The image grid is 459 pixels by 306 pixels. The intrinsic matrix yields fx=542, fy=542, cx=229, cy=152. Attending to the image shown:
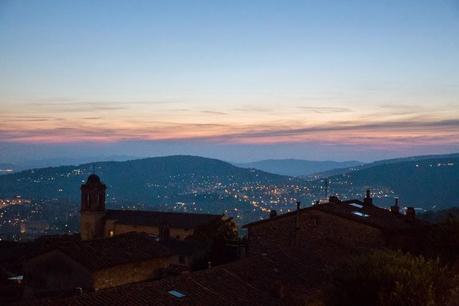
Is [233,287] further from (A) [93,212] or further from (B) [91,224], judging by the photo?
(B) [91,224]

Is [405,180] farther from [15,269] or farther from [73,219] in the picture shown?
[15,269]

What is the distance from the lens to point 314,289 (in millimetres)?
25531

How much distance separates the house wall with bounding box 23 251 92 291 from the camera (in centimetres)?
2995

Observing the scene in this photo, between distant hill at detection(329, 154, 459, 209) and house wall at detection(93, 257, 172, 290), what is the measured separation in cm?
10512

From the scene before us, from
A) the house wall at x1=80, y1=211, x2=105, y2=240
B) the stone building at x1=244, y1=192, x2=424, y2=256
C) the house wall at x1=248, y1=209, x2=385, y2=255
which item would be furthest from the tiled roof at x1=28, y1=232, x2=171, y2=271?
the house wall at x1=80, y1=211, x2=105, y2=240

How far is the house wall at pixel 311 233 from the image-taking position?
31609 millimetres

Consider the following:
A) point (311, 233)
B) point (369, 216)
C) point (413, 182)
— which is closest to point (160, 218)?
point (311, 233)

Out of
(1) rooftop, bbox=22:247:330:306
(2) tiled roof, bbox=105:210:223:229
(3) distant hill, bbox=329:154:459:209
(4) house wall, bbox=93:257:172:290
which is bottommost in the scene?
(3) distant hill, bbox=329:154:459:209

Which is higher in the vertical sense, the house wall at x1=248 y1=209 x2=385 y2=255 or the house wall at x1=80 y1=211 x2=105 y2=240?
the house wall at x1=248 y1=209 x2=385 y2=255

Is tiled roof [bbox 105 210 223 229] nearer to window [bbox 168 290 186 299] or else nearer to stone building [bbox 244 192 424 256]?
stone building [bbox 244 192 424 256]

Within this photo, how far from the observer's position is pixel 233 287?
23.9 meters

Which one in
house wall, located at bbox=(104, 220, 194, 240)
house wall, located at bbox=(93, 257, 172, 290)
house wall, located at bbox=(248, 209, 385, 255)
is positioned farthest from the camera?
house wall, located at bbox=(104, 220, 194, 240)

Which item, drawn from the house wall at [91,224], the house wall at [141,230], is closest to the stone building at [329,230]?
the house wall at [141,230]

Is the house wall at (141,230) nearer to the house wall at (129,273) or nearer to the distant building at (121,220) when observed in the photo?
the distant building at (121,220)
